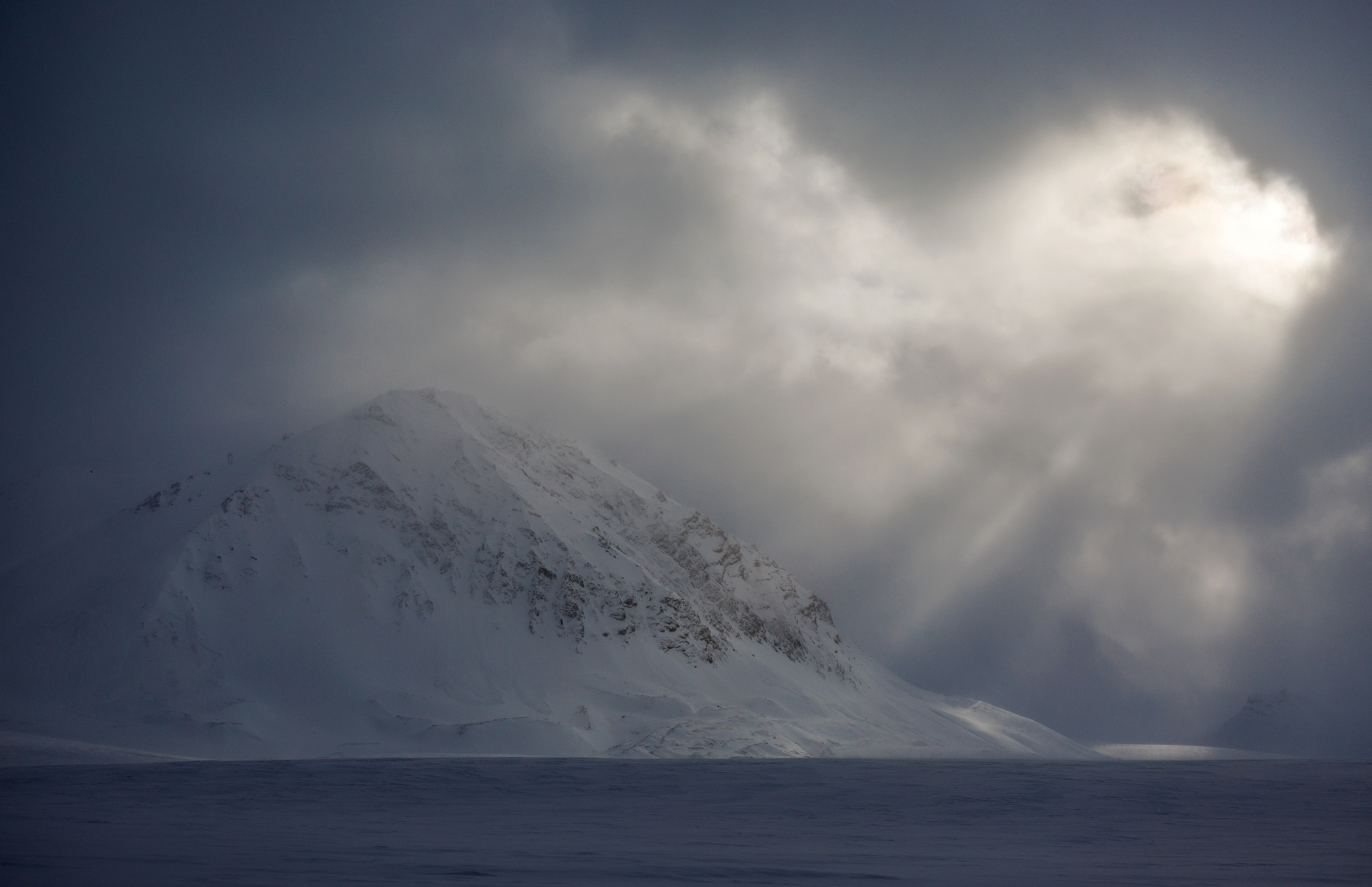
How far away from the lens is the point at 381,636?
156 m

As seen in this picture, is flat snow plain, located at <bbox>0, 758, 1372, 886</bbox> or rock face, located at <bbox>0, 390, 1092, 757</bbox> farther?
rock face, located at <bbox>0, 390, 1092, 757</bbox>

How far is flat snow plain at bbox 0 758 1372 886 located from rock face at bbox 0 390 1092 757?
51683 mm

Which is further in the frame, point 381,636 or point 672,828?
point 381,636

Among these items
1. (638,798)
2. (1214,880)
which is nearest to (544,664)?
(638,798)

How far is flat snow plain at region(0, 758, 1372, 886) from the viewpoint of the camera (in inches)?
1051

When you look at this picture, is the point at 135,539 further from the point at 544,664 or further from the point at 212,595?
the point at 544,664

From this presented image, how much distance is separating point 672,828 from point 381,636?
416 feet

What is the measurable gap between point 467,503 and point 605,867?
550ft

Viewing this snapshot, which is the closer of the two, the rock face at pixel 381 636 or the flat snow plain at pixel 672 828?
the flat snow plain at pixel 672 828

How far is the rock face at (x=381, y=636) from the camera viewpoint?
130500 millimetres

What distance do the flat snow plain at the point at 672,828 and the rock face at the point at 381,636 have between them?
51.7m

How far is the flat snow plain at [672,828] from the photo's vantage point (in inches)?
1051

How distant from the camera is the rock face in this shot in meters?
130

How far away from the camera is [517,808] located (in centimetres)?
5038
